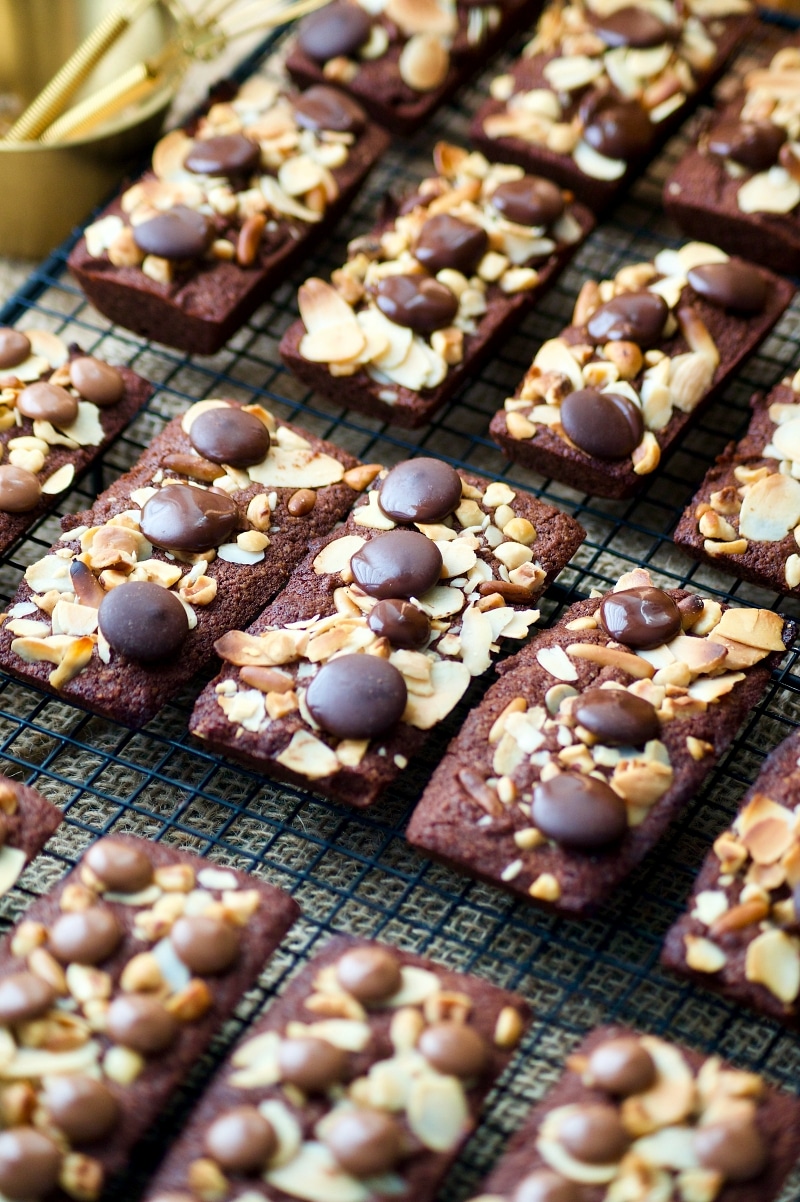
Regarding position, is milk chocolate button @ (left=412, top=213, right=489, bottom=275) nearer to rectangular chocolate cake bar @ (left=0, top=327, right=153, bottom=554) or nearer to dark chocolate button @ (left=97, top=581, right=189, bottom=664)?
rectangular chocolate cake bar @ (left=0, top=327, right=153, bottom=554)

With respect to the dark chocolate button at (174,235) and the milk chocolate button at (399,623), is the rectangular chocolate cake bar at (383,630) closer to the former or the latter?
the milk chocolate button at (399,623)

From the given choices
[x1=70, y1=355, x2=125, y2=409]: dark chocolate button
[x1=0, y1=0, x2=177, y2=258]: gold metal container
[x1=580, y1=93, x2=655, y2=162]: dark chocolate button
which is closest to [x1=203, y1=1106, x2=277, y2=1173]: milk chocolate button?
[x1=70, y1=355, x2=125, y2=409]: dark chocolate button

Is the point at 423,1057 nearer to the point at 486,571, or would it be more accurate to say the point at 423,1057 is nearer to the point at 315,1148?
the point at 315,1148

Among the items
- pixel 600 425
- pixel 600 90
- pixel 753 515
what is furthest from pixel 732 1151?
pixel 600 90

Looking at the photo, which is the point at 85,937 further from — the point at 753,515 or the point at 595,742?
the point at 753,515

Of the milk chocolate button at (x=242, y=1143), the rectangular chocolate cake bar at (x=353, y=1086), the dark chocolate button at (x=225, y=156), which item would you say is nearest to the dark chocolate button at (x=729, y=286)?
the dark chocolate button at (x=225, y=156)

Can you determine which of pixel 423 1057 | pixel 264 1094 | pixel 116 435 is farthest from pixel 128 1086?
pixel 116 435
